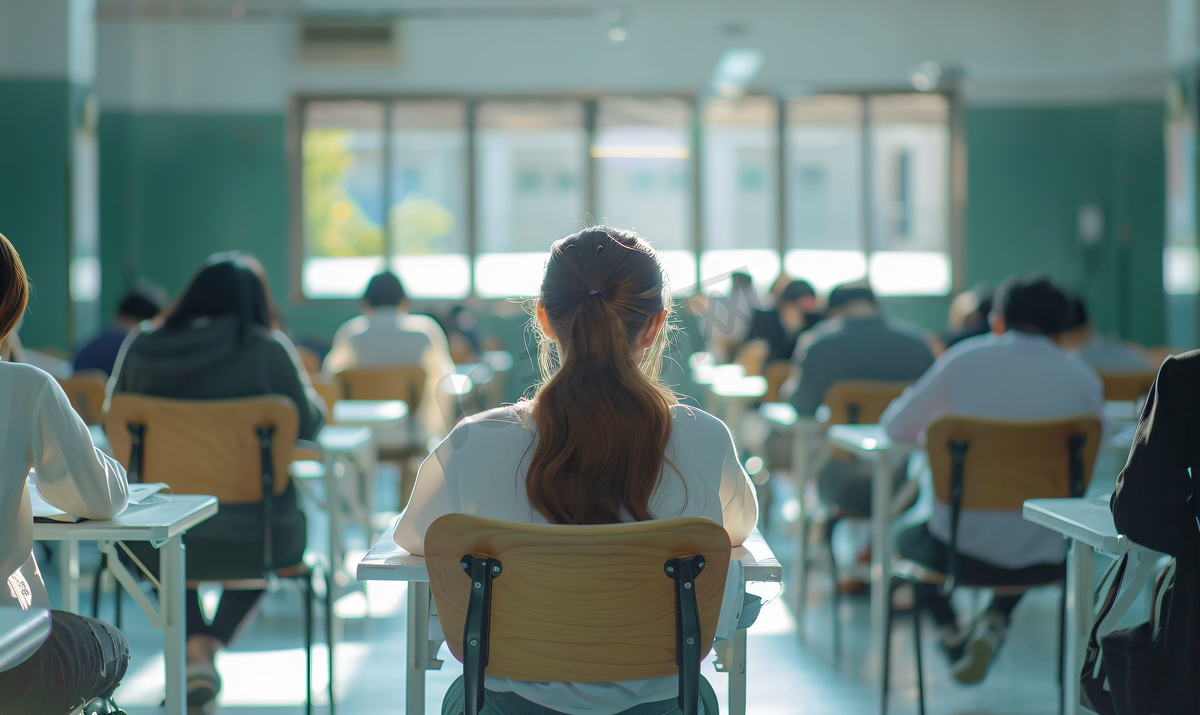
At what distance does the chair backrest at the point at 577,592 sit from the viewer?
1132 mm

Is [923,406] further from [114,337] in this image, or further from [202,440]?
[114,337]

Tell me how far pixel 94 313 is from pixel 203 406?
4736mm

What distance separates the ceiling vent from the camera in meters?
7.80

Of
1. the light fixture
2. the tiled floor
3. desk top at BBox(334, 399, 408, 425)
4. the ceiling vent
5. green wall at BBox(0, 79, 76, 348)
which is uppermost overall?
the ceiling vent

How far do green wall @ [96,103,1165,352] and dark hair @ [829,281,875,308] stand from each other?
Answer: 443cm

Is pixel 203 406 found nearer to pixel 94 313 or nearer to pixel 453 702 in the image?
pixel 453 702

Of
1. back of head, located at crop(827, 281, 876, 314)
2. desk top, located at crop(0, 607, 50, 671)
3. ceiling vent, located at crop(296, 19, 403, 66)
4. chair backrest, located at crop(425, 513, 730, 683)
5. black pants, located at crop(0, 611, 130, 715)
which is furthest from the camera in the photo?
ceiling vent, located at crop(296, 19, 403, 66)

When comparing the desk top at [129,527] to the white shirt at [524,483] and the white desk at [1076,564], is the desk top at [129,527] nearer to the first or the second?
the white shirt at [524,483]

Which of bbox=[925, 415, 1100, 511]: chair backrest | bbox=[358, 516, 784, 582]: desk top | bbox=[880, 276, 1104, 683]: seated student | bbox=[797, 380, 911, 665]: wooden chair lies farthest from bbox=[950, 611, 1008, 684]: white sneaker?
bbox=[358, 516, 784, 582]: desk top

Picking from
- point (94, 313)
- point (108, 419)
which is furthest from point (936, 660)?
point (94, 313)

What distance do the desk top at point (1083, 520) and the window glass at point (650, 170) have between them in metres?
6.47

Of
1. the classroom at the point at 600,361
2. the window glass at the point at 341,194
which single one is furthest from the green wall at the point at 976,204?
the window glass at the point at 341,194

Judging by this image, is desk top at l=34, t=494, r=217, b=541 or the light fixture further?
the light fixture

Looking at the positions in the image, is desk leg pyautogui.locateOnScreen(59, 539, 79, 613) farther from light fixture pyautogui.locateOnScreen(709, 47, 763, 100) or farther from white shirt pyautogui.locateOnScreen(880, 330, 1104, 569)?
light fixture pyautogui.locateOnScreen(709, 47, 763, 100)
